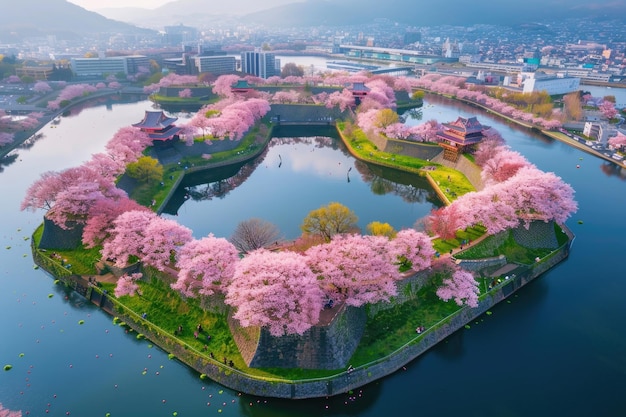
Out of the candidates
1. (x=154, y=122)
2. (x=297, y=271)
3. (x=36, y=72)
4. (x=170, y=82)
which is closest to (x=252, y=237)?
(x=297, y=271)

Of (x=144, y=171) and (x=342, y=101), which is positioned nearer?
(x=144, y=171)

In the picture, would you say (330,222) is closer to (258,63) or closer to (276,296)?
(276,296)

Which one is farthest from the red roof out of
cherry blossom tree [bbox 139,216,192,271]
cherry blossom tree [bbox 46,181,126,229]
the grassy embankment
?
cherry blossom tree [bbox 139,216,192,271]

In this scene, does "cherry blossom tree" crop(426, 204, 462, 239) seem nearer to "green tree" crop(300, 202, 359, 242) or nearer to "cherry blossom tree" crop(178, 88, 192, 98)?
"green tree" crop(300, 202, 359, 242)

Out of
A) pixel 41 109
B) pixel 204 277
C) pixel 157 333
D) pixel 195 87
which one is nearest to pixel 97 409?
pixel 157 333

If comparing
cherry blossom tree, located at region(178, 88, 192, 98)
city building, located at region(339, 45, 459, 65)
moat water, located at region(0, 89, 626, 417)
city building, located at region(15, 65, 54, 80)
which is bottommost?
moat water, located at region(0, 89, 626, 417)
